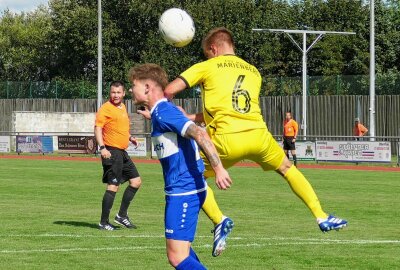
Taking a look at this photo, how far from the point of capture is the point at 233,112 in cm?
1025

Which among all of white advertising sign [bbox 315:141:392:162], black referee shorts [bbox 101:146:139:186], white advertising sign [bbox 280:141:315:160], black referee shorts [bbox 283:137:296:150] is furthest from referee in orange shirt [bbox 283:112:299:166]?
black referee shorts [bbox 101:146:139:186]

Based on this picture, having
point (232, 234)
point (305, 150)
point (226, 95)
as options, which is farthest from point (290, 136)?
point (226, 95)

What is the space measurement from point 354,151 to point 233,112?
25.8m

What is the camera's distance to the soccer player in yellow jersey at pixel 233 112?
33.4ft

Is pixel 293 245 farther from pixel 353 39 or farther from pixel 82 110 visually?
pixel 353 39

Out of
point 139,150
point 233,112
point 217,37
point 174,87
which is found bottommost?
point 139,150

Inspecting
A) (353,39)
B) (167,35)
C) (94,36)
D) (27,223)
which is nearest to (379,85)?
(353,39)

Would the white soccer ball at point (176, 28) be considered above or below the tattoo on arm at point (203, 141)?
above

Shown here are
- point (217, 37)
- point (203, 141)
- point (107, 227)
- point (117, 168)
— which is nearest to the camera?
point (203, 141)

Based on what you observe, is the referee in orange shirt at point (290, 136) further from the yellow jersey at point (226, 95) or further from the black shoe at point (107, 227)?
the yellow jersey at point (226, 95)

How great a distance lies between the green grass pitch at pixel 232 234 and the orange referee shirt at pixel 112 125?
4.46 ft

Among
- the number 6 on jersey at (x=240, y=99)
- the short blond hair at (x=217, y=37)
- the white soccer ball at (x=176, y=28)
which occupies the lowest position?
the number 6 on jersey at (x=240, y=99)

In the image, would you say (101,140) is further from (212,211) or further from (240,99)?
(212,211)

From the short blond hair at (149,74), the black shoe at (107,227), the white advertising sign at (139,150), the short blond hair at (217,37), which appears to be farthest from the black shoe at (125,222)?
the white advertising sign at (139,150)
